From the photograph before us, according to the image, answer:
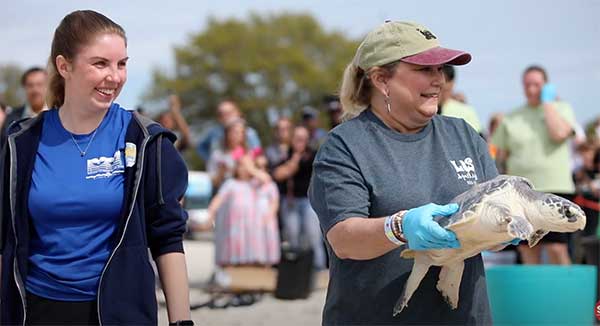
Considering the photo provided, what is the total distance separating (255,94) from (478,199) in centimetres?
5845

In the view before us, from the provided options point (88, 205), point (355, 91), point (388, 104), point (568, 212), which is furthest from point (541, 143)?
point (88, 205)

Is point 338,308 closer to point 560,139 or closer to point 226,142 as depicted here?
point 560,139

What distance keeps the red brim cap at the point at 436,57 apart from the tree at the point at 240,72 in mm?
56009

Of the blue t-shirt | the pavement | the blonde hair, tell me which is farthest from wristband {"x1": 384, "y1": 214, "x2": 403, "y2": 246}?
the pavement

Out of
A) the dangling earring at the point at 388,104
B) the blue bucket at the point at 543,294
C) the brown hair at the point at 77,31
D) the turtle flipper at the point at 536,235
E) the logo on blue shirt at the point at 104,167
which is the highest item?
the brown hair at the point at 77,31

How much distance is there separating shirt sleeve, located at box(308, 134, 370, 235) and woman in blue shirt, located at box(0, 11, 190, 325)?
0.48 meters

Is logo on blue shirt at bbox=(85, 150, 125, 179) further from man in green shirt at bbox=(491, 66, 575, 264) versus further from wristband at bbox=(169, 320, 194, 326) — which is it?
man in green shirt at bbox=(491, 66, 575, 264)

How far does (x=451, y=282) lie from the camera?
2939 millimetres

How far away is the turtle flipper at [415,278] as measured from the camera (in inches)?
113

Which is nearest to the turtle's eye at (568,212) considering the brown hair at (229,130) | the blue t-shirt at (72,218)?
the blue t-shirt at (72,218)

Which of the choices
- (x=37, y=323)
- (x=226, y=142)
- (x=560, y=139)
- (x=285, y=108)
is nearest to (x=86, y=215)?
(x=37, y=323)

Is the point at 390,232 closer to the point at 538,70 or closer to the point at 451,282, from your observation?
the point at 451,282

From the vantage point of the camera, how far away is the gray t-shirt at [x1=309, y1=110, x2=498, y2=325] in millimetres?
2979

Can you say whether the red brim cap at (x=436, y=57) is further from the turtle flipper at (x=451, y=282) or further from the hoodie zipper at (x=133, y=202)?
the hoodie zipper at (x=133, y=202)
